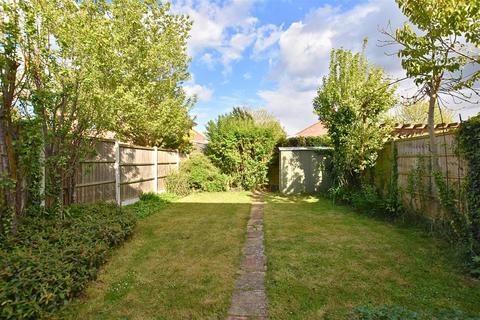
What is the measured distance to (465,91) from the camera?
4.39 m

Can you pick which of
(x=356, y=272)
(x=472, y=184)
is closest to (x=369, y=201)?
(x=472, y=184)

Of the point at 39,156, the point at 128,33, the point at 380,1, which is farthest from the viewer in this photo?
the point at 128,33

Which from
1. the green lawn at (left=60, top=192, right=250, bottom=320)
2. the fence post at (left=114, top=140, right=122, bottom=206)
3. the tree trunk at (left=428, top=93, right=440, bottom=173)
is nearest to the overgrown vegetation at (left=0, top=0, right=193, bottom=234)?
the green lawn at (left=60, top=192, right=250, bottom=320)

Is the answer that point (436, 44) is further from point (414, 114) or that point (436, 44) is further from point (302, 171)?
point (414, 114)

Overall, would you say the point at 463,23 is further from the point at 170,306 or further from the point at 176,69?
the point at 176,69

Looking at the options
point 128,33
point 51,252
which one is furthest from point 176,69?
point 51,252

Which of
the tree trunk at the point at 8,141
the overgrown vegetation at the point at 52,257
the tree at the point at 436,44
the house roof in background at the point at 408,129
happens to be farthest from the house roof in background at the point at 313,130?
the tree trunk at the point at 8,141

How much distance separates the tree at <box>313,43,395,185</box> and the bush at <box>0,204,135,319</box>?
20.7ft

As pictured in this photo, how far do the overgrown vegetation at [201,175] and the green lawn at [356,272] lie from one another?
5.93 metres

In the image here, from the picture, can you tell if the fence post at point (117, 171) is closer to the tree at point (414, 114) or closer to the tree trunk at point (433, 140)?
the tree trunk at point (433, 140)

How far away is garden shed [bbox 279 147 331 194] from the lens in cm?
1071

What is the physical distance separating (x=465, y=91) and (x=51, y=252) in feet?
20.8

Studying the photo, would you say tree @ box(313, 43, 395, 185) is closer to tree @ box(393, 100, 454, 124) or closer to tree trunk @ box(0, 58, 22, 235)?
tree trunk @ box(0, 58, 22, 235)

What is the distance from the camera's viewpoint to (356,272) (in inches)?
130
